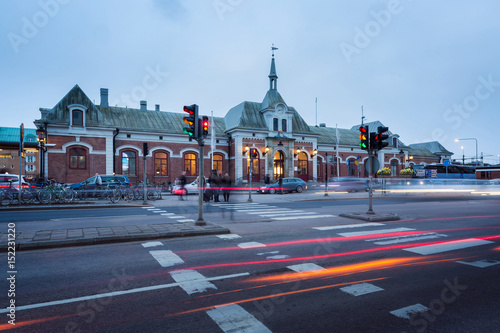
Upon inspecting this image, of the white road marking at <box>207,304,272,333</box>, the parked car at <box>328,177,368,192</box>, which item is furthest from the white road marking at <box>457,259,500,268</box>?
the parked car at <box>328,177,368,192</box>

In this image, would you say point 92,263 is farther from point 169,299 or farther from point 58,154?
point 58,154

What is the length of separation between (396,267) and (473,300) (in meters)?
1.53

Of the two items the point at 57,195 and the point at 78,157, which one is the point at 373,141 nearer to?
the point at 57,195

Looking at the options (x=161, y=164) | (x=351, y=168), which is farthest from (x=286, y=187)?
(x=351, y=168)

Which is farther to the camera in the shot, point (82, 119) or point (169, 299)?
point (82, 119)

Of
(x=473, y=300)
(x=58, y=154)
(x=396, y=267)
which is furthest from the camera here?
(x=58, y=154)

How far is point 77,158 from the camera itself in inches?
1244

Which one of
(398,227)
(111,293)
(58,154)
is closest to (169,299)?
(111,293)

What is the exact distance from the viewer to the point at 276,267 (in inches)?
225

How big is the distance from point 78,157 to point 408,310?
3389 centimetres

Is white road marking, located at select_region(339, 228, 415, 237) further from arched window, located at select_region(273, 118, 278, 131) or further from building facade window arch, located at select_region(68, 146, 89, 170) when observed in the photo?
arched window, located at select_region(273, 118, 278, 131)

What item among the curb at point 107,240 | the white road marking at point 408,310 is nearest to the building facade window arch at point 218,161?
the curb at point 107,240

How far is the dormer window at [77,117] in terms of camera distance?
31.4m

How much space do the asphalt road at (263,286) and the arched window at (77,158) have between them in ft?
91.5
